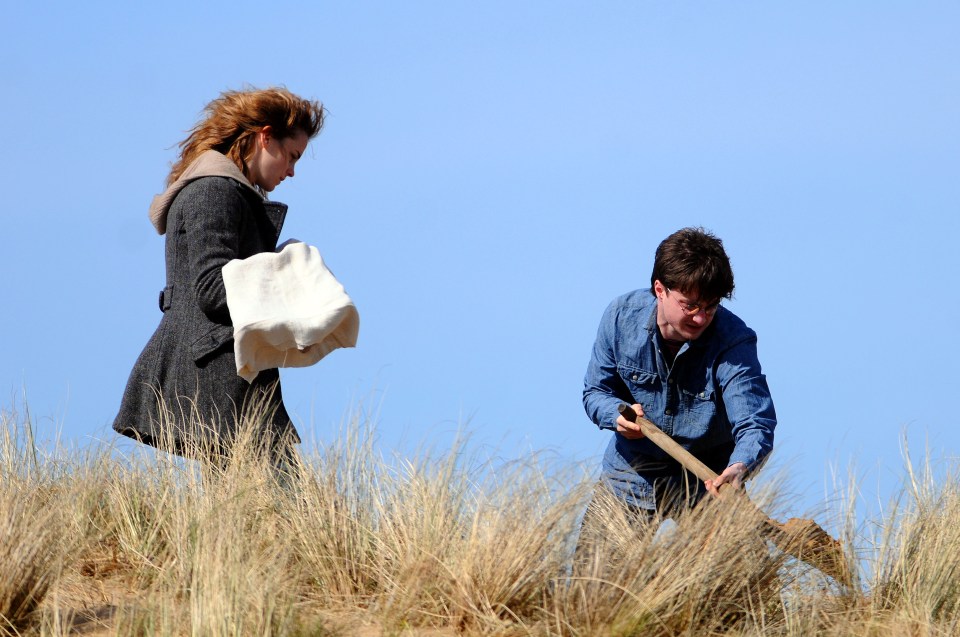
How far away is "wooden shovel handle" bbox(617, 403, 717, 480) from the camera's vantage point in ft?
16.1

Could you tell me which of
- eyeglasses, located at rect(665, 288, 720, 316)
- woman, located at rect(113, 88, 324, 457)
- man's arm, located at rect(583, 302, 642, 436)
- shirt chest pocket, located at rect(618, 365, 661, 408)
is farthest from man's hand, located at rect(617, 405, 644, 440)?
woman, located at rect(113, 88, 324, 457)

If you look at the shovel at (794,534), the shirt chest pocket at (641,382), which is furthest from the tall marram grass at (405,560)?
the shirt chest pocket at (641,382)

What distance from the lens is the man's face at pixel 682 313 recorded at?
495cm

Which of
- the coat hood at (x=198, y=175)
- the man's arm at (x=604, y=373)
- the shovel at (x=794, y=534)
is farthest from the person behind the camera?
the man's arm at (x=604, y=373)

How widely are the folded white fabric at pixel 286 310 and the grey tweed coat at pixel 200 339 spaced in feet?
0.41

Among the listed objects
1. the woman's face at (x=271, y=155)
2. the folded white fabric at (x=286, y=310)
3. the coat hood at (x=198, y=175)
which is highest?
the woman's face at (x=271, y=155)

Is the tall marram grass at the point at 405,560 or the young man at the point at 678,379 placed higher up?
the young man at the point at 678,379

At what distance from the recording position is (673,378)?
210 inches

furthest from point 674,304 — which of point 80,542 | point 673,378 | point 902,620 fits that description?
point 80,542

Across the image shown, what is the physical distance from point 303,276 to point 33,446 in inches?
77.3

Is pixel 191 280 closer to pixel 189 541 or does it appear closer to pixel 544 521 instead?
pixel 189 541

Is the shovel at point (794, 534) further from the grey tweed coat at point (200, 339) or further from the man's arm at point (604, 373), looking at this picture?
the grey tweed coat at point (200, 339)

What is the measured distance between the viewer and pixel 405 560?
4.43 metres

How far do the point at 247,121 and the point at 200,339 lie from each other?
0.90 m
